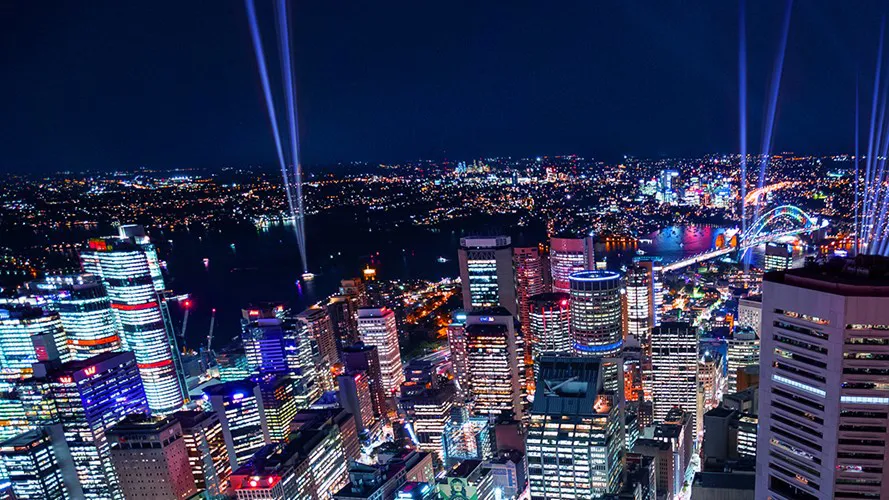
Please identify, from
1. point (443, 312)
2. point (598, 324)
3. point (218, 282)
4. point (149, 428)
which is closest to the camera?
point (149, 428)

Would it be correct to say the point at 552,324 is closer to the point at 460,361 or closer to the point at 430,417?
the point at 460,361

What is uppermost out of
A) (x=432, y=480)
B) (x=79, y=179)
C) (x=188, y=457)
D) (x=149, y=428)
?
(x=79, y=179)

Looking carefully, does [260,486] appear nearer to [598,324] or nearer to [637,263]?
[598,324]

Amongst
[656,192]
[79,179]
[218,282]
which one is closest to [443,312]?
[218,282]

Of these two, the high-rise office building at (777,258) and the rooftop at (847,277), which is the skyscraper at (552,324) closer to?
the high-rise office building at (777,258)

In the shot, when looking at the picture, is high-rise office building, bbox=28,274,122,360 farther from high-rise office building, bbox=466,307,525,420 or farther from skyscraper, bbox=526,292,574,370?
skyscraper, bbox=526,292,574,370

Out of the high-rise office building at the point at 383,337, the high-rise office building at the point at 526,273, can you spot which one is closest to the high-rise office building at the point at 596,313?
the high-rise office building at the point at 526,273
